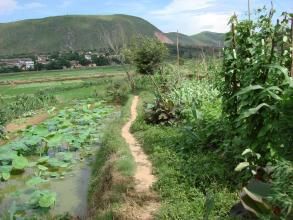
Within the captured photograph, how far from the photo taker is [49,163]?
12.2m

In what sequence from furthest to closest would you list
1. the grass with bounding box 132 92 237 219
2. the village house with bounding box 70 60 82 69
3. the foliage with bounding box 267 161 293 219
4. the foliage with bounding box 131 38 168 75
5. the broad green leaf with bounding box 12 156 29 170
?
1. the village house with bounding box 70 60 82 69
2. the foliage with bounding box 131 38 168 75
3. the broad green leaf with bounding box 12 156 29 170
4. the grass with bounding box 132 92 237 219
5. the foliage with bounding box 267 161 293 219

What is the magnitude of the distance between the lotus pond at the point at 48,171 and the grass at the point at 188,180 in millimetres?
2189

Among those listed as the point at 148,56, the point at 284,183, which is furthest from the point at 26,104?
the point at 284,183

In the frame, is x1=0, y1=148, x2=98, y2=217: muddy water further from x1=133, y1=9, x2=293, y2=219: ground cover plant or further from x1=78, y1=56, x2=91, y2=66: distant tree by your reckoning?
x1=78, y1=56, x2=91, y2=66: distant tree

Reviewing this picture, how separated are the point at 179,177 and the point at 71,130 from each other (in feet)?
33.5

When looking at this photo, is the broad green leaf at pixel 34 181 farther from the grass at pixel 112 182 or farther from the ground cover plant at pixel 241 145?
the ground cover plant at pixel 241 145

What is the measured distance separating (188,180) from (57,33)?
119455 millimetres

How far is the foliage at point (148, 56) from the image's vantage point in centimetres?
2628

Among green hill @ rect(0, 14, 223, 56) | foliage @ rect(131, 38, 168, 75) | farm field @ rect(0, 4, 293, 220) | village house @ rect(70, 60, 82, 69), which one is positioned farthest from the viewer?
green hill @ rect(0, 14, 223, 56)

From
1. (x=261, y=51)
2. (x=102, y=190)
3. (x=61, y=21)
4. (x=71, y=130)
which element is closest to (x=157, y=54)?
(x=71, y=130)

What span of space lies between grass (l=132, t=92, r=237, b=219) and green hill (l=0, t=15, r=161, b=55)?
99948 mm

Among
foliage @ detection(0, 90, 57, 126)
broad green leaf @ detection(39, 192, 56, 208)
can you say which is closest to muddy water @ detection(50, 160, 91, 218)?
broad green leaf @ detection(39, 192, 56, 208)

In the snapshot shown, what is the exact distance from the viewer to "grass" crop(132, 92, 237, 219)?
18.6 ft

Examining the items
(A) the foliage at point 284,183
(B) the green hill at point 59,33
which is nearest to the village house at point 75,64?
(B) the green hill at point 59,33
